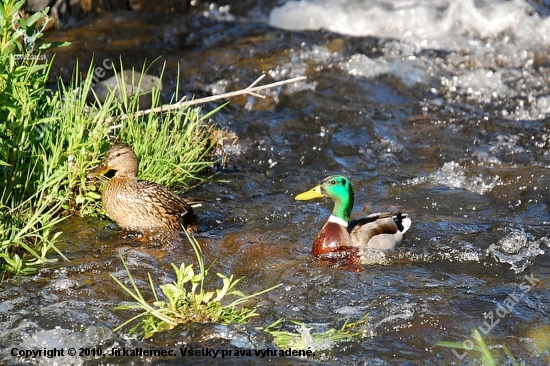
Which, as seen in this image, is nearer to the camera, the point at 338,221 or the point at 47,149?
the point at 47,149

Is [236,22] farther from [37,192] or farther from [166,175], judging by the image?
[37,192]

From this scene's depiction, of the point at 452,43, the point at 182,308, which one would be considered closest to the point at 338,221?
the point at 182,308

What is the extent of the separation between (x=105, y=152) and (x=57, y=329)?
2064 mm

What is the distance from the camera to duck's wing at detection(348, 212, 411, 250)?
227 inches

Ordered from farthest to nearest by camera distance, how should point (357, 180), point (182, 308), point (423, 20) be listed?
point (423, 20) → point (357, 180) → point (182, 308)

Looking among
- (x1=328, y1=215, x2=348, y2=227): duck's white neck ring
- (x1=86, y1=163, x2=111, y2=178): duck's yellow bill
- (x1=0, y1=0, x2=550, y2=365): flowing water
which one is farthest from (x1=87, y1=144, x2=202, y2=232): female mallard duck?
(x1=328, y1=215, x2=348, y2=227): duck's white neck ring

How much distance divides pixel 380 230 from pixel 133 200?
1949 mm

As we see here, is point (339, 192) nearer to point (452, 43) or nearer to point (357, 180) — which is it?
point (357, 180)

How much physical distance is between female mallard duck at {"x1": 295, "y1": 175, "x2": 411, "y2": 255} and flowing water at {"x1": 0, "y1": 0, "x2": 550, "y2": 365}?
167 mm

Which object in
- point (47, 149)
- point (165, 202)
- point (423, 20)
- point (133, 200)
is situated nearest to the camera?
point (47, 149)

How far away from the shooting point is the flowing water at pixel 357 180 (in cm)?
423

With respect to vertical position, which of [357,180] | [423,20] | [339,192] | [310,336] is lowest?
[357,180]

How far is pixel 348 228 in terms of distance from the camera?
19.7ft

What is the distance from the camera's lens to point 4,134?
4.92 meters
